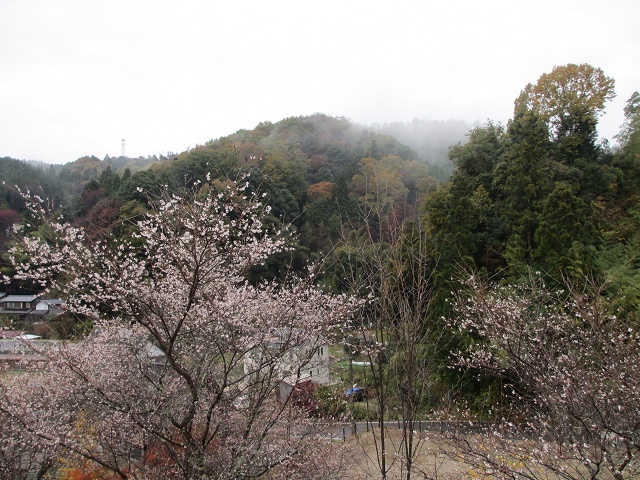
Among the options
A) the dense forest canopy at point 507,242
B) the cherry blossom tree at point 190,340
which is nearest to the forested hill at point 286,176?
the dense forest canopy at point 507,242

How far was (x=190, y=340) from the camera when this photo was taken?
534cm

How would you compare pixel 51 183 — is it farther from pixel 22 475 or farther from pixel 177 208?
pixel 177 208

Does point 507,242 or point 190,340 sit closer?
point 190,340

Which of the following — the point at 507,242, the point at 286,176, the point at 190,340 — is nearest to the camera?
the point at 190,340

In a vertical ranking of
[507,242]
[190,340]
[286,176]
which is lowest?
[507,242]

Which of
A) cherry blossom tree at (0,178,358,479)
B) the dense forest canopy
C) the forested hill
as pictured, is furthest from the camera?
the forested hill

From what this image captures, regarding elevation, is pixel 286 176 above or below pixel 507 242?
above

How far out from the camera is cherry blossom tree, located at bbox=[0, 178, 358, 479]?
4.69 m

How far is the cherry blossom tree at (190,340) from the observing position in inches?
185

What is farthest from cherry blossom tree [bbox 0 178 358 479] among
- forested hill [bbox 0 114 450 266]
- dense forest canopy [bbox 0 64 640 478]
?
forested hill [bbox 0 114 450 266]

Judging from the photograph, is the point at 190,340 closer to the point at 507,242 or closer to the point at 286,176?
the point at 507,242

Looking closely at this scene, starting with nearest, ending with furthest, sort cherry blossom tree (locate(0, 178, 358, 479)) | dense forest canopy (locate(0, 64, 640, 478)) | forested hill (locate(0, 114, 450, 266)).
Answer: cherry blossom tree (locate(0, 178, 358, 479)), dense forest canopy (locate(0, 64, 640, 478)), forested hill (locate(0, 114, 450, 266))

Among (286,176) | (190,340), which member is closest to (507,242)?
(190,340)

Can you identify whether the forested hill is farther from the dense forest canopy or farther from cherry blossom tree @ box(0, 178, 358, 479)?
cherry blossom tree @ box(0, 178, 358, 479)
